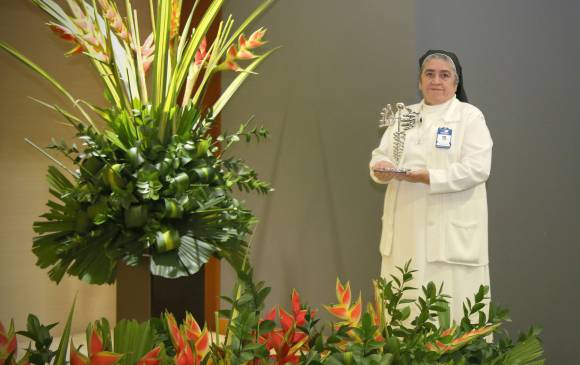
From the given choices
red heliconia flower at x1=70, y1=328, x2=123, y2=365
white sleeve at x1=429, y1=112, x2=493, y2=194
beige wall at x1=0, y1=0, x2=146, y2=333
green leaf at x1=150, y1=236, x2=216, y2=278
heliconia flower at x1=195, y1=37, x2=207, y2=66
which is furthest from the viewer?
beige wall at x1=0, y1=0, x2=146, y2=333

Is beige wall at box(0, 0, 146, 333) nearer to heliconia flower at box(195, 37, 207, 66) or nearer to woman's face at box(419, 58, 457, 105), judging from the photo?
heliconia flower at box(195, 37, 207, 66)

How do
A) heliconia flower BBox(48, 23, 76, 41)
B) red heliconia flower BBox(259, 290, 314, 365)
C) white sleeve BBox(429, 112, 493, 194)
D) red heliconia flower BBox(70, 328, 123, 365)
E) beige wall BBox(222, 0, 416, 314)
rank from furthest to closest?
beige wall BBox(222, 0, 416, 314) < white sleeve BBox(429, 112, 493, 194) < heliconia flower BBox(48, 23, 76, 41) < red heliconia flower BBox(259, 290, 314, 365) < red heliconia flower BBox(70, 328, 123, 365)

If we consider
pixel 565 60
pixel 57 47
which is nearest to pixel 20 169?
pixel 57 47

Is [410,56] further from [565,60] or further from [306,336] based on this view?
[306,336]

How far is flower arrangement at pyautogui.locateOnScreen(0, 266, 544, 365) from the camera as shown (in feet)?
2.17

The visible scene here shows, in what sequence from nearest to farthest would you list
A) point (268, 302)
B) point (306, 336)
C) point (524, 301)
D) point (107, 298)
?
point (306, 336) → point (524, 301) → point (268, 302) → point (107, 298)

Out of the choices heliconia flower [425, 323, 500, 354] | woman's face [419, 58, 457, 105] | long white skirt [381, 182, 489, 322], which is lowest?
long white skirt [381, 182, 489, 322]

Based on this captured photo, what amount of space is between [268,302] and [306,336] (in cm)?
415

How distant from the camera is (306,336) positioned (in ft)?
2.50

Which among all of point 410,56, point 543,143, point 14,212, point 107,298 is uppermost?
point 410,56

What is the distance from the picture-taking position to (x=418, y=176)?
10.6 feet

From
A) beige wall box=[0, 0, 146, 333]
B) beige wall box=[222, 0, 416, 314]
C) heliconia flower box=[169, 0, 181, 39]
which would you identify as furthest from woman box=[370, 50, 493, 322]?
beige wall box=[0, 0, 146, 333]

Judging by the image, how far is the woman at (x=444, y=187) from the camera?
128 inches

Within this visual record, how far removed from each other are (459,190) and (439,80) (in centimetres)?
49
